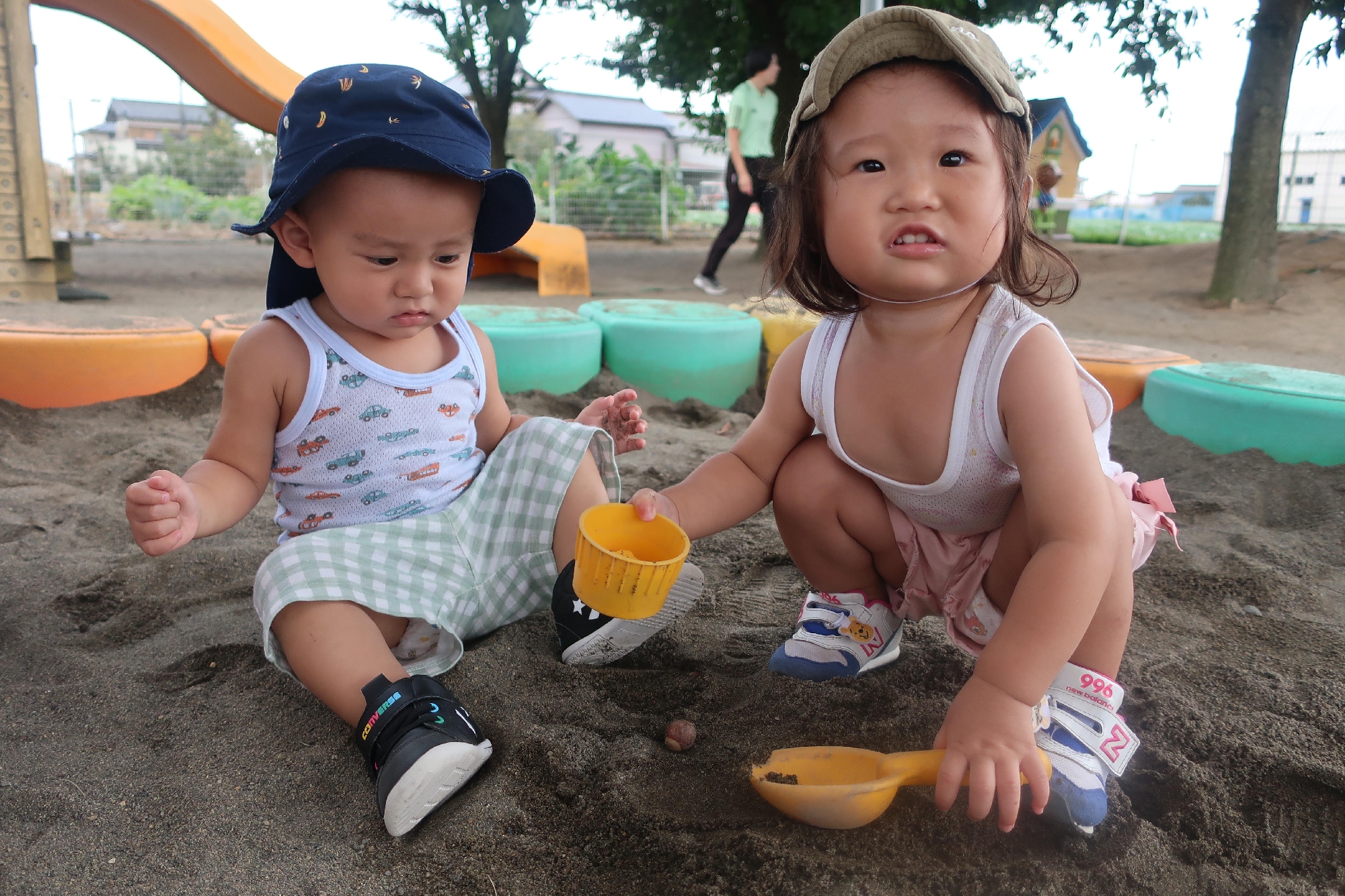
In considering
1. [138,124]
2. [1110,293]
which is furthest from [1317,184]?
[138,124]

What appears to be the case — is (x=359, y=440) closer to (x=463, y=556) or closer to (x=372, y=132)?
(x=463, y=556)

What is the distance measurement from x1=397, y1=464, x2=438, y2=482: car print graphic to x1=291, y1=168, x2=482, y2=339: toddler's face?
247 millimetres

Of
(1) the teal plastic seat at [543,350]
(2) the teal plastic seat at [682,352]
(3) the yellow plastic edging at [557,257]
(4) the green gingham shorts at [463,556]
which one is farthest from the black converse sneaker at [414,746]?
(3) the yellow plastic edging at [557,257]

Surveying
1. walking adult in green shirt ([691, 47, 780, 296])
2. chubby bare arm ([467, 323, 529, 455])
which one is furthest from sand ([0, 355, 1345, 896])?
walking adult in green shirt ([691, 47, 780, 296])

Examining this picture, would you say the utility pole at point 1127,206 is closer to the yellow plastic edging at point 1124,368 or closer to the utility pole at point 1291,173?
the utility pole at point 1291,173

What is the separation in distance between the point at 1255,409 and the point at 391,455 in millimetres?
2031

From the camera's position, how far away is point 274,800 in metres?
0.99

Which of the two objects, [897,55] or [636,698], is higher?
[897,55]

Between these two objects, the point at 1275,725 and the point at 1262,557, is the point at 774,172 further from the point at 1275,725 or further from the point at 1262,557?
the point at 1262,557

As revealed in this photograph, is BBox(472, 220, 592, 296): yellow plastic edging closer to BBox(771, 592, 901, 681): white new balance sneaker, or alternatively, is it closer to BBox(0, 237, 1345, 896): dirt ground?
BBox(0, 237, 1345, 896): dirt ground

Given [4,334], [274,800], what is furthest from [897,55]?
[4,334]

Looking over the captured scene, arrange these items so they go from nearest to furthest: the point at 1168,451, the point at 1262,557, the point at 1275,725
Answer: the point at 1275,725, the point at 1262,557, the point at 1168,451

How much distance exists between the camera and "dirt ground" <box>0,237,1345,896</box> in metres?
0.89

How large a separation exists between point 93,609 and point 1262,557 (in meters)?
2.10
